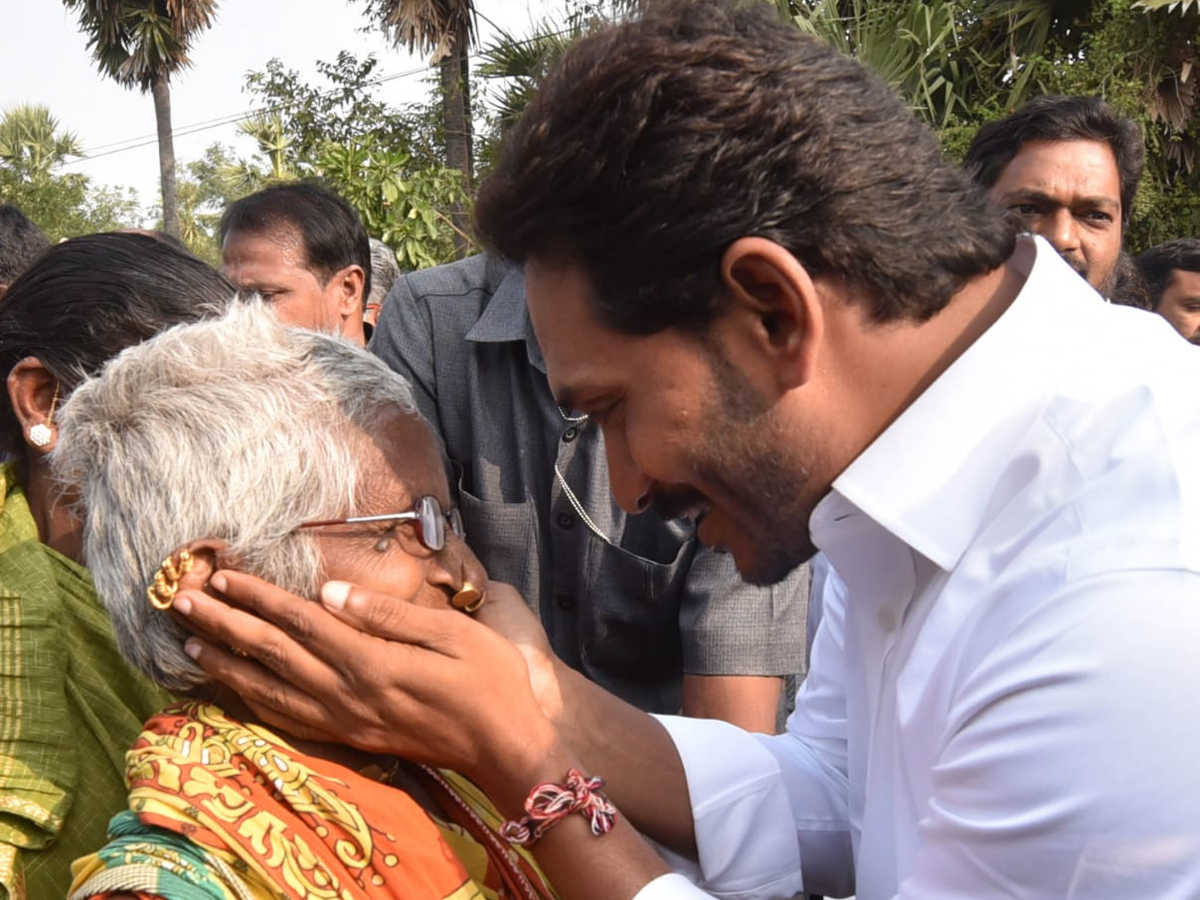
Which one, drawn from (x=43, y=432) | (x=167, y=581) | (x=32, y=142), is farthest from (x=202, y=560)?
(x=32, y=142)

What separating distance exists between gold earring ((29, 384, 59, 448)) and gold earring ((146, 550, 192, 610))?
0.65 metres

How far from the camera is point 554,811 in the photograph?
189 cm

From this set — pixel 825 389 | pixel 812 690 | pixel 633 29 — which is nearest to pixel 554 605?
pixel 812 690

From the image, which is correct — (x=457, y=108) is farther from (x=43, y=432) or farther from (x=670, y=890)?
(x=670, y=890)

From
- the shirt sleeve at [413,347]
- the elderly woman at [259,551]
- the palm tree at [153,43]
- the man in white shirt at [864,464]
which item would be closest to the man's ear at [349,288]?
the shirt sleeve at [413,347]

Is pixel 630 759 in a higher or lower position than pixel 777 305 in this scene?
lower

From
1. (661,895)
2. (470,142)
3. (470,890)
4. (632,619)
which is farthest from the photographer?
(470,142)

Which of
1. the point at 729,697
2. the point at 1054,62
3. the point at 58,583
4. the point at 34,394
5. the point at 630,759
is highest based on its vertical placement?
the point at 1054,62

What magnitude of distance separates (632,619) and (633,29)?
5.09ft

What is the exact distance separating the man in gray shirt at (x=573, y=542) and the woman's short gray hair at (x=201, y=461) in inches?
35.4

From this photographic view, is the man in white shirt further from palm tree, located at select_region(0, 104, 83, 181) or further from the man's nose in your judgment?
palm tree, located at select_region(0, 104, 83, 181)

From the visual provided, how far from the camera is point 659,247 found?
5.51 feet

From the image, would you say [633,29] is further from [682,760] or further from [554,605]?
[554,605]

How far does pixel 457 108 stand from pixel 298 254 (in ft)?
40.6
